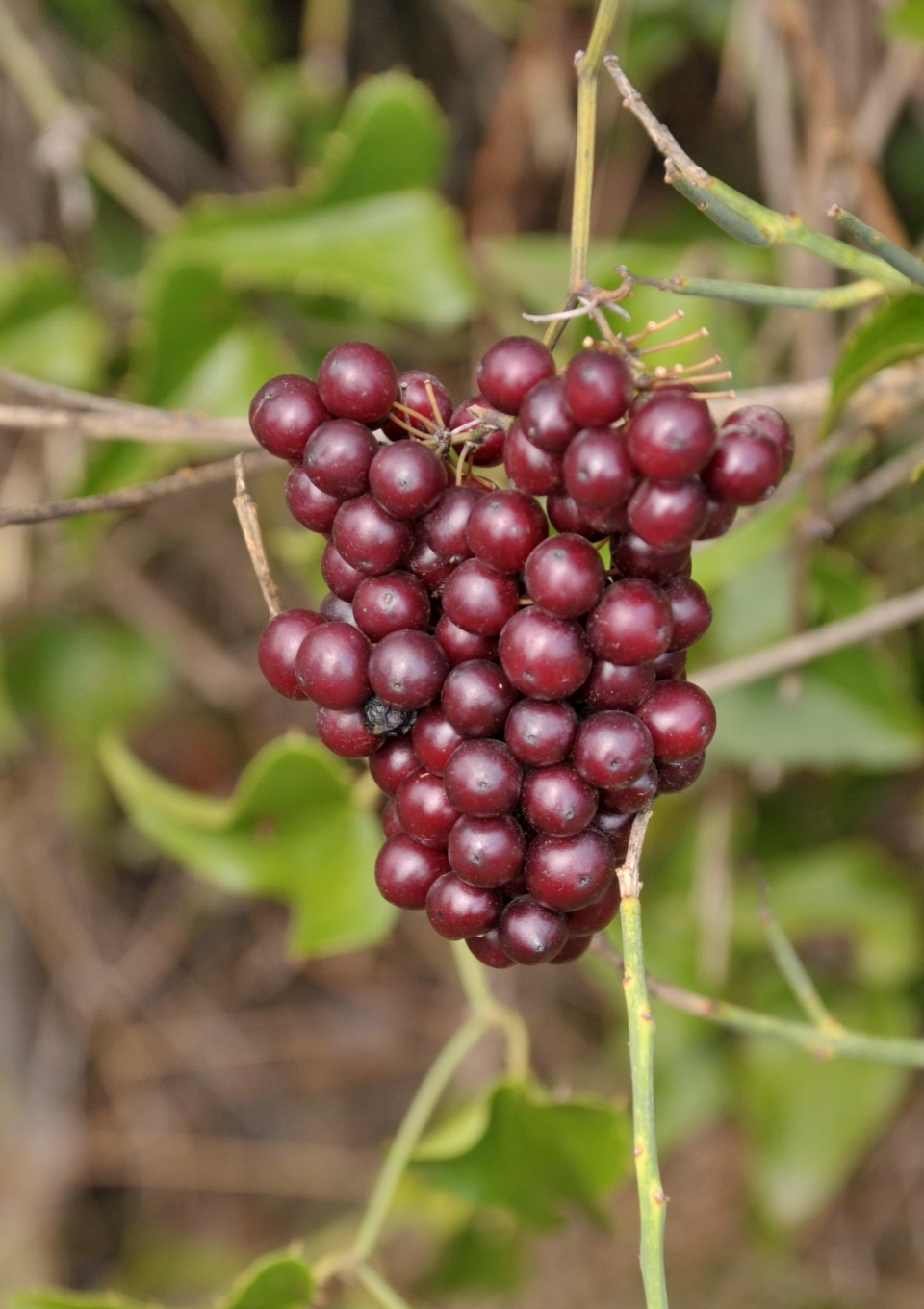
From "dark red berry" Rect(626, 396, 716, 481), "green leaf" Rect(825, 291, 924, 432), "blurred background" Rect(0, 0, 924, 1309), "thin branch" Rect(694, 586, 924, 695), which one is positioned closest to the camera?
"dark red berry" Rect(626, 396, 716, 481)

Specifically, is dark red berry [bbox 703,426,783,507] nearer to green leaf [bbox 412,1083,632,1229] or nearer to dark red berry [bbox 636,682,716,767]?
dark red berry [bbox 636,682,716,767]

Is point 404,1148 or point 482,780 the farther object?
point 404,1148

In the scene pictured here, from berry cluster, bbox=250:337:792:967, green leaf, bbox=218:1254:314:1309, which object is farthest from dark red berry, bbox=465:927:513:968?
green leaf, bbox=218:1254:314:1309

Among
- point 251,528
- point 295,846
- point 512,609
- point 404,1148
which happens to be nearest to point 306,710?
point 295,846

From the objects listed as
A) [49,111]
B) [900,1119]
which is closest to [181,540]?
[49,111]

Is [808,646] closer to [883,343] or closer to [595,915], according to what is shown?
[883,343]

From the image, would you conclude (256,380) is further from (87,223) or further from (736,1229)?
(736,1229)
